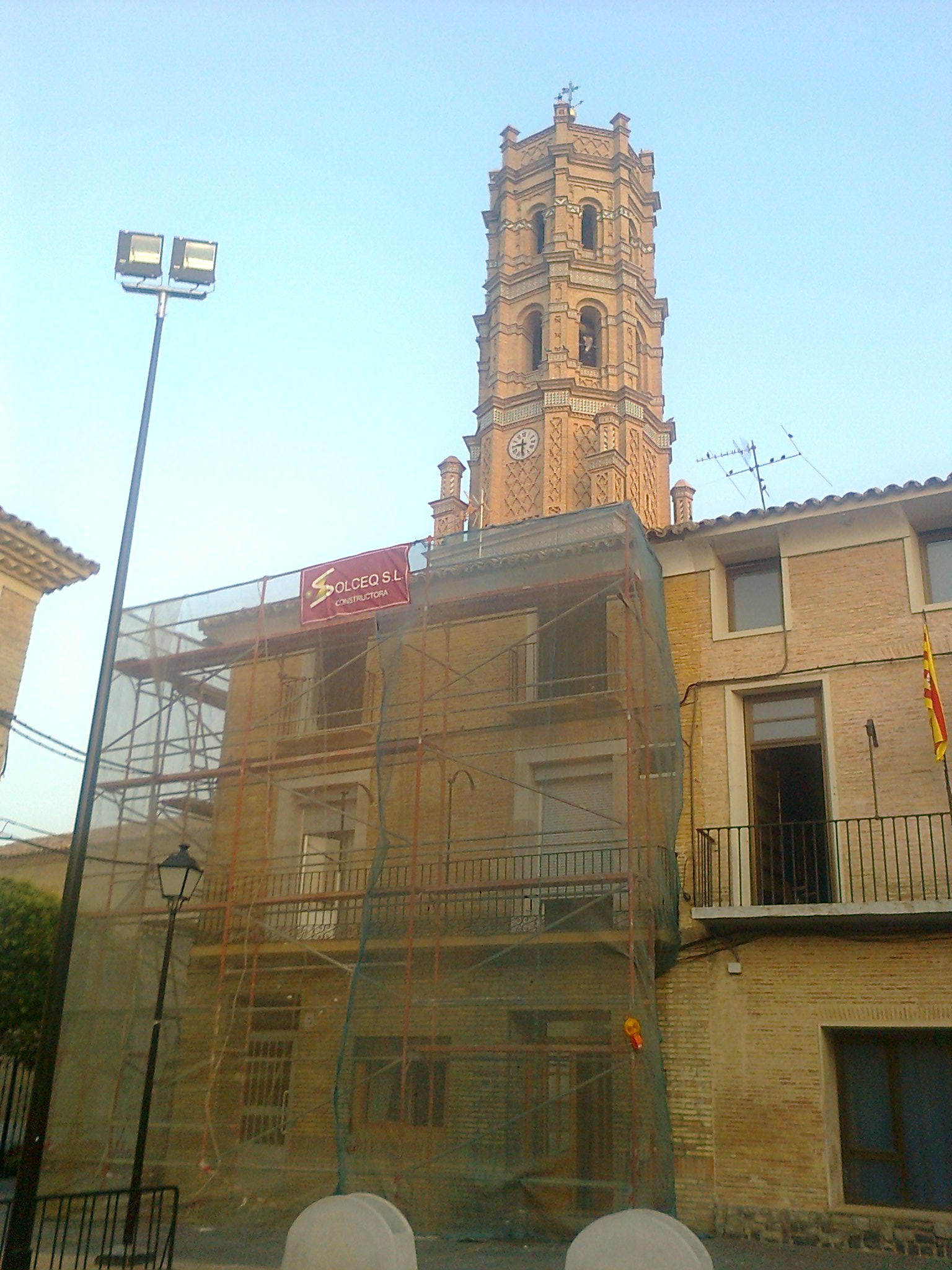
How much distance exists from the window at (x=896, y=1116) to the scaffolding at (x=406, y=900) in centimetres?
215

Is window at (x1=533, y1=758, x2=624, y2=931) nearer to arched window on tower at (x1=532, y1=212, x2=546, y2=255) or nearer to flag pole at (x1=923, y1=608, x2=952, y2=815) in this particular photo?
flag pole at (x1=923, y1=608, x2=952, y2=815)

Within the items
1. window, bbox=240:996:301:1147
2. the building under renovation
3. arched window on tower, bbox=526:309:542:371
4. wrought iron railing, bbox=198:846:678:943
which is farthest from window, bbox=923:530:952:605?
arched window on tower, bbox=526:309:542:371

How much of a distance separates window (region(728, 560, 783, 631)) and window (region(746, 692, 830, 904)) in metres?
1.00

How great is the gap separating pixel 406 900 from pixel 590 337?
35.7 meters

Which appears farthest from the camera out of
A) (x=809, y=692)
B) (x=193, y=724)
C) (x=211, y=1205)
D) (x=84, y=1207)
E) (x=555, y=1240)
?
(x=193, y=724)

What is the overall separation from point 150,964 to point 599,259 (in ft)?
124

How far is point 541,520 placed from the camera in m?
15.4

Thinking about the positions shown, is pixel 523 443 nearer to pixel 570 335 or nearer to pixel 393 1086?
pixel 570 335

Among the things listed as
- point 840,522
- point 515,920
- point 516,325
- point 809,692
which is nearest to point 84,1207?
point 515,920

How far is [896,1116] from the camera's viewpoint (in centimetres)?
1207

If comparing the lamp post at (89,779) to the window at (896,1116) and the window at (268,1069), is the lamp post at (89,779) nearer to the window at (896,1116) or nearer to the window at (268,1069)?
the window at (268,1069)

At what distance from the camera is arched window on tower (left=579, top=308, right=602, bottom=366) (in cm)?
4581

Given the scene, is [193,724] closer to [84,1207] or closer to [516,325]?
[84,1207]

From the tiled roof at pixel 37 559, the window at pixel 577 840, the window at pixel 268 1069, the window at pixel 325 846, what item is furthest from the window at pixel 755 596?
the tiled roof at pixel 37 559
